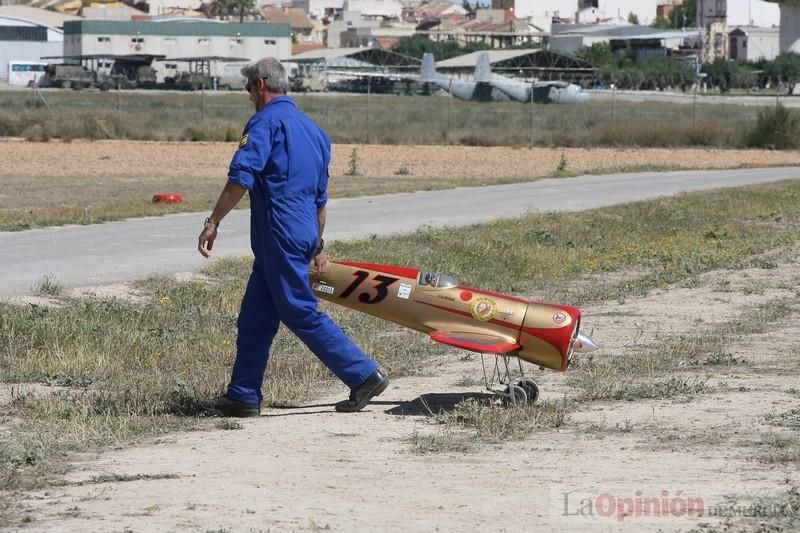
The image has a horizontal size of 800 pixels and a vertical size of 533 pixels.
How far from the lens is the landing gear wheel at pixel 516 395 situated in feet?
27.4

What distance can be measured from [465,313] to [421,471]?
1.73m

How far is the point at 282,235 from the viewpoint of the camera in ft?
25.8

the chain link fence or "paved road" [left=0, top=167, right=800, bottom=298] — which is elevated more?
the chain link fence

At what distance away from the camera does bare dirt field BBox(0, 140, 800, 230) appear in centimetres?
2360

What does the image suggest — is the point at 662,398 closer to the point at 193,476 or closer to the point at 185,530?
the point at 193,476

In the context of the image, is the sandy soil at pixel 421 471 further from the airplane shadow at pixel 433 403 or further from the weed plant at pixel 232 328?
the weed plant at pixel 232 328

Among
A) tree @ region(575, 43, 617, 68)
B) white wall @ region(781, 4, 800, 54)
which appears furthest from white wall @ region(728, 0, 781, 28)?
white wall @ region(781, 4, 800, 54)

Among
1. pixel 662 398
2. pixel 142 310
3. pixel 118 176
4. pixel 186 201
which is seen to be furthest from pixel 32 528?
pixel 118 176

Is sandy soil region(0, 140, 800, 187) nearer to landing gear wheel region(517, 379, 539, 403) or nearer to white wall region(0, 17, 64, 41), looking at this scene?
landing gear wheel region(517, 379, 539, 403)

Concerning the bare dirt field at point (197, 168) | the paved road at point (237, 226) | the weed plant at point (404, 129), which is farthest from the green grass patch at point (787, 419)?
the weed plant at point (404, 129)

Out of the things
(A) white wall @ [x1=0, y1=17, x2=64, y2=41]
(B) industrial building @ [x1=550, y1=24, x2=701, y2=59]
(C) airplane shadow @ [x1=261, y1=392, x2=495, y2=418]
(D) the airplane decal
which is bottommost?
(C) airplane shadow @ [x1=261, y1=392, x2=495, y2=418]

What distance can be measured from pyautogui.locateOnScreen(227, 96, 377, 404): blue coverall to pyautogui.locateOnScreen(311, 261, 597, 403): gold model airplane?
0.42 metres

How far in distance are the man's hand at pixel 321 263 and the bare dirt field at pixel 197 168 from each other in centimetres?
1106

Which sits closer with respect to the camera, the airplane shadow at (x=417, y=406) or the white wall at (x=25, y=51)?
the airplane shadow at (x=417, y=406)
